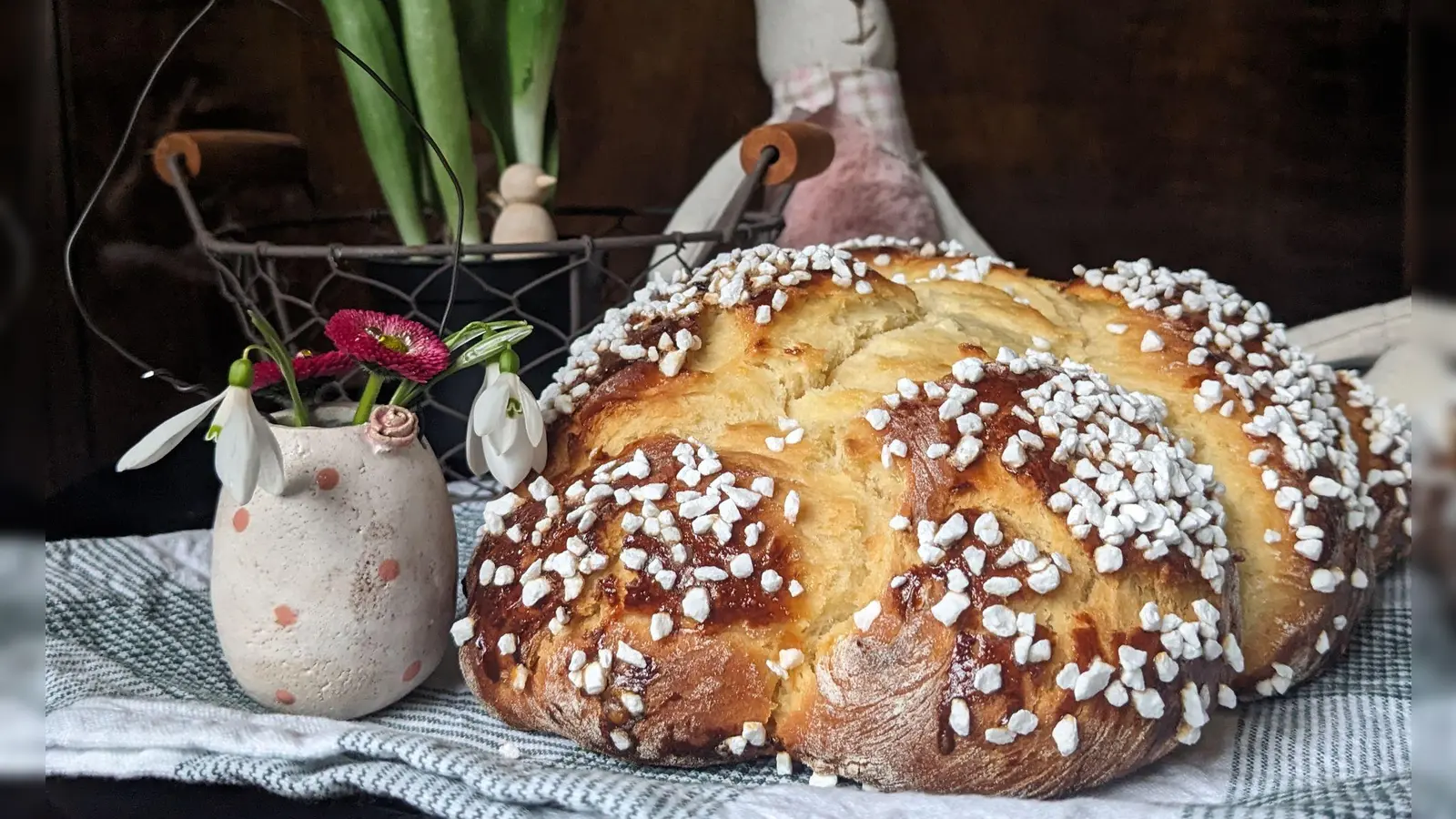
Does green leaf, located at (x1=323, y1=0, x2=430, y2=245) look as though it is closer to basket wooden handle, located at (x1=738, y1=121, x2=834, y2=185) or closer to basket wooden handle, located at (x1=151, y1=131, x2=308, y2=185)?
basket wooden handle, located at (x1=151, y1=131, x2=308, y2=185)

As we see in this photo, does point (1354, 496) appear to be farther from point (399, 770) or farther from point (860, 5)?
point (860, 5)

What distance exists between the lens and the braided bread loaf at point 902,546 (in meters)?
0.58

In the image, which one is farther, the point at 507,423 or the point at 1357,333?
the point at 1357,333

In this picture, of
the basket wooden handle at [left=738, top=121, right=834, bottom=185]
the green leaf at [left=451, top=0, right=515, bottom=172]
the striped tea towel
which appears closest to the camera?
the striped tea towel

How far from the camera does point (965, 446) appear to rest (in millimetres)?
621

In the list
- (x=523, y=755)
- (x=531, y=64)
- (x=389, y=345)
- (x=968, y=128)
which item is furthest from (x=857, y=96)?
(x=523, y=755)

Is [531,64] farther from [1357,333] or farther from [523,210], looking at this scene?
[1357,333]

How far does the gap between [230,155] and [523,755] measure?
0.72 m

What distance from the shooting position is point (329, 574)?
0.65 metres

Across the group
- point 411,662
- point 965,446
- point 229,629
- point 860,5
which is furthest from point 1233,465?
point 860,5

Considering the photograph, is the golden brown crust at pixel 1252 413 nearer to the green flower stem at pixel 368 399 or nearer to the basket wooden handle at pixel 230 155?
the green flower stem at pixel 368 399

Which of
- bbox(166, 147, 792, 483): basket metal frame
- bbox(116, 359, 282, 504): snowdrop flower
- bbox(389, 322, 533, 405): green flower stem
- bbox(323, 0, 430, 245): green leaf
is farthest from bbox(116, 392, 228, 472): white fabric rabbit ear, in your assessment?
bbox(323, 0, 430, 245): green leaf

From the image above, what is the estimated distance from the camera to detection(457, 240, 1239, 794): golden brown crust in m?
0.57

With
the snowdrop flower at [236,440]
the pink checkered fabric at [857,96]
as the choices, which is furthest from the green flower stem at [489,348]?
the pink checkered fabric at [857,96]
